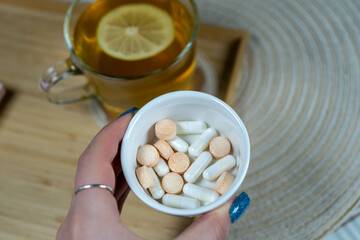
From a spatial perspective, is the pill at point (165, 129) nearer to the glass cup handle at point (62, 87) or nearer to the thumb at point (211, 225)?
the thumb at point (211, 225)

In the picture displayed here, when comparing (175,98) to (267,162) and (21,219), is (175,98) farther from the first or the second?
(21,219)

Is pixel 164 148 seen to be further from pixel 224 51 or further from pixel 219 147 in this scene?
pixel 224 51

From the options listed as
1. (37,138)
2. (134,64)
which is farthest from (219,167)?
(37,138)

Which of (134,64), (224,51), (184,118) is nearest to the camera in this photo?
(184,118)

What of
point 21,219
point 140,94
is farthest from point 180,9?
point 21,219

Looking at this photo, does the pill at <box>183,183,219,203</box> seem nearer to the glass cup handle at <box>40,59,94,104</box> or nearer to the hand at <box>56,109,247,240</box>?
the hand at <box>56,109,247,240</box>

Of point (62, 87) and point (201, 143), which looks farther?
point (62, 87)
